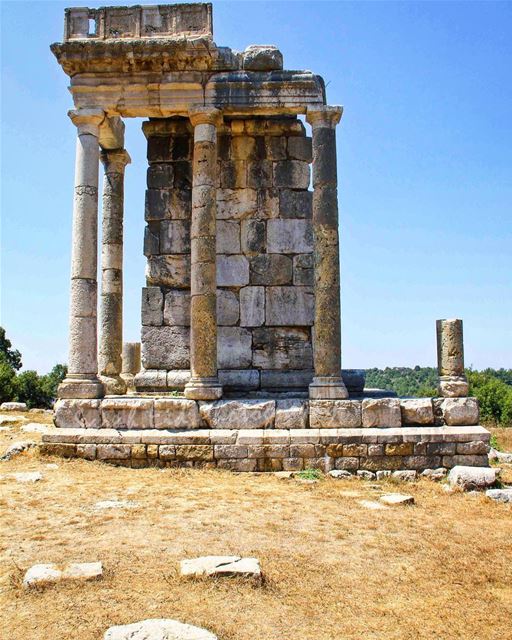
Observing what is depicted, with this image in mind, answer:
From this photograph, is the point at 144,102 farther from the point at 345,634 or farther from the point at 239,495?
the point at 345,634

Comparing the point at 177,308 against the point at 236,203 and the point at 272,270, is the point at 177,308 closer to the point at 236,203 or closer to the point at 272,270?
the point at 272,270

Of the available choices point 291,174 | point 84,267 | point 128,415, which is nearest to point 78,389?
point 128,415

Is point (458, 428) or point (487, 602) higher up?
point (458, 428)

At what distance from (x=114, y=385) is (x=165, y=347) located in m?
1.96

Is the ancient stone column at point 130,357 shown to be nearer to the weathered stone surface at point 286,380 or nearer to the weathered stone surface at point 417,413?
the weathered stone surface at point 286,380

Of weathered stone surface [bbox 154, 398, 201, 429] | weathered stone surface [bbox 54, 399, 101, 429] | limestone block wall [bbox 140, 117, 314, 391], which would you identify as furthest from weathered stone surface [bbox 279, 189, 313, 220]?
weathered stone surface [bbox 54, 399, 101, 429]

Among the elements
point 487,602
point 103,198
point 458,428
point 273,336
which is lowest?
point 487,602

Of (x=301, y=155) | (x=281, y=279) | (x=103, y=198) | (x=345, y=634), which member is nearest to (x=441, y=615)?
(x=345, y=634)

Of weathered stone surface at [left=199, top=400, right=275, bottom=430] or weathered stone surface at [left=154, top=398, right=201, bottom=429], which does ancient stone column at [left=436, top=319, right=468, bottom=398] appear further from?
weathered stone surface at [left=154, top=398, right=201, bottom=429]

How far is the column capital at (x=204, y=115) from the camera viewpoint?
1227 cm

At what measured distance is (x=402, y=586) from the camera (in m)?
5.75

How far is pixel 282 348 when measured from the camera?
13.2 metres

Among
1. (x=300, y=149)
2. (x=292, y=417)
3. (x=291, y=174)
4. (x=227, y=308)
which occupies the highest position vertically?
(x=300, y=149)

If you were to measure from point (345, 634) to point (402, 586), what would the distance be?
1.21 metres
